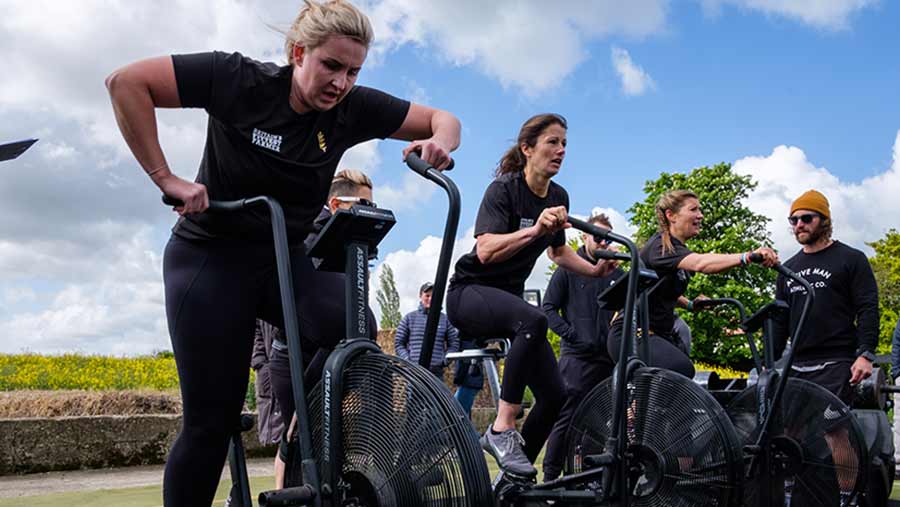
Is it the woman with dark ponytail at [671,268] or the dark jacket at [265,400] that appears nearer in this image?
the woman with dark ponytail at [671,268]

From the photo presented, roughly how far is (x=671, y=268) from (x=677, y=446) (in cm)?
117

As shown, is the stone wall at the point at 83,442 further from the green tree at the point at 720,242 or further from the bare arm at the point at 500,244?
the green tree at the point at 720,242

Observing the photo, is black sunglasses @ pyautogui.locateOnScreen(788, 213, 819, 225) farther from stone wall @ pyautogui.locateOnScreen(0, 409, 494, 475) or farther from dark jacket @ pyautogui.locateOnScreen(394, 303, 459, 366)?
stone wall @ pyautogui.locateOnScreen(0, 409, 494, 475)

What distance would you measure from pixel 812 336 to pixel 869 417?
0.64 m

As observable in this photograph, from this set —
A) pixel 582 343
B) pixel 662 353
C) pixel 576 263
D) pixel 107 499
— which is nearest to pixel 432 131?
pixel 576 263

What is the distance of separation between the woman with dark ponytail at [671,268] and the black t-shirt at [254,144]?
2.44 meters

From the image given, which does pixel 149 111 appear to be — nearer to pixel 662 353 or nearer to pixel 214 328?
pixel 214 328

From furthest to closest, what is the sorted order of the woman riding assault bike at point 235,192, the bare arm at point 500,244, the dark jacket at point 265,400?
the dark jacket at point 265,400 → the bare arm at point 500,244 → the woman riding assault bike at point 235,192

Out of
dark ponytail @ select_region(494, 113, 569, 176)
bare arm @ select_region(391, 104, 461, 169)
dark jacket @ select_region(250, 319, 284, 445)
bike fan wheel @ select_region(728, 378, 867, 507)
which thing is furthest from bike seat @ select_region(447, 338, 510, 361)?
bare arm @ select_region(391, 104, 461, 169)

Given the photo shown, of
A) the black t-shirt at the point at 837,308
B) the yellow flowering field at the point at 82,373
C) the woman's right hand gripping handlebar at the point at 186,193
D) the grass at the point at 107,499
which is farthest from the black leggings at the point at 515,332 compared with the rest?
the yellow flowering field at the point at 82,373

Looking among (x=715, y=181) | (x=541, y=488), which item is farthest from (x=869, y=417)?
(x=715, y=181)

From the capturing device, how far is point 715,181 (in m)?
38.7

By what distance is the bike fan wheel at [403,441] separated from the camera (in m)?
2.35

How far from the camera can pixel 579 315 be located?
244 inches
